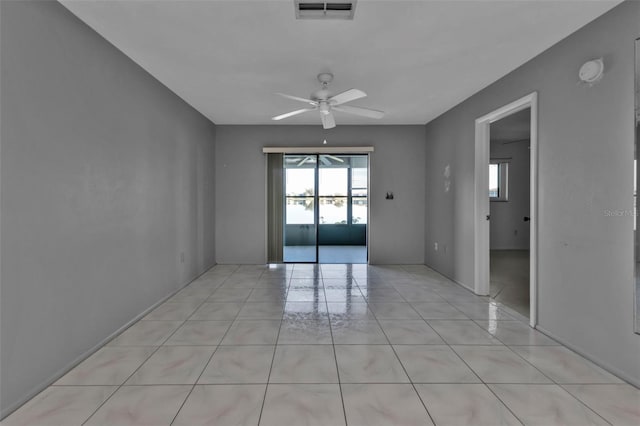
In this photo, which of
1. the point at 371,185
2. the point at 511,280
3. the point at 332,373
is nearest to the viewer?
the point at 332,373

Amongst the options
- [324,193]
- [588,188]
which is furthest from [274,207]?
[588,188]

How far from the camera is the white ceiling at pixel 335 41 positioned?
2.10m

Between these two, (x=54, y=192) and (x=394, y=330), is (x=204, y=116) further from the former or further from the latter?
(x=394, y=330)

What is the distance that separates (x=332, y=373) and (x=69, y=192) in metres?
2.16

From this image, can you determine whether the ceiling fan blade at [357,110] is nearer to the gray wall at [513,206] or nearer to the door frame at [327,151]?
the door frame at [327,151]

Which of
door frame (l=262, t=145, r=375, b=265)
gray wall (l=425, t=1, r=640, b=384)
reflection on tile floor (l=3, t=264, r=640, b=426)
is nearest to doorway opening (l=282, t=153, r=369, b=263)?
door frame (l=262, t=145, r=375, b=265)

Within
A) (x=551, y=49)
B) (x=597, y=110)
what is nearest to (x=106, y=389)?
(x=597, y=110)

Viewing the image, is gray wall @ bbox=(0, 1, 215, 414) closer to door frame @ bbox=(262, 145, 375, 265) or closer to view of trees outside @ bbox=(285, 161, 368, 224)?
door frame @ bbox=(262, 145, 375, 265)

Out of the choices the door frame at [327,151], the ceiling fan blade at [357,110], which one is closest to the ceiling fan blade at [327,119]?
the ceiling fan blade at [357,110]

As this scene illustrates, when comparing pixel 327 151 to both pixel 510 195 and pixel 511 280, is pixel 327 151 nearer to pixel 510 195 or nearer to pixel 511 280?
pixel 511 280

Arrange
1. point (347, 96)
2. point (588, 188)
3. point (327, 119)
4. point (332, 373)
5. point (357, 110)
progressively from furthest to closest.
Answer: point (327, 119) → point (357, 110) → point (347, 96) → point (588, 188) → point (332, 373)

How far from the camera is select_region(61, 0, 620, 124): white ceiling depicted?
6.89 ft

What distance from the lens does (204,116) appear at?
15.8ft

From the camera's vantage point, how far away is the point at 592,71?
7.04 feet
